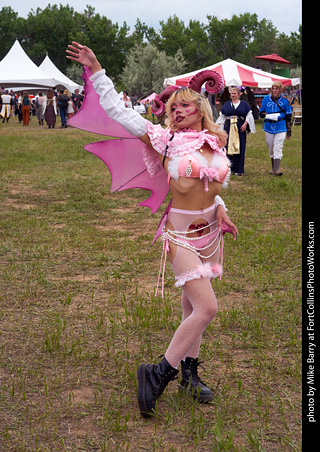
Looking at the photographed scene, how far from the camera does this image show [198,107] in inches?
148

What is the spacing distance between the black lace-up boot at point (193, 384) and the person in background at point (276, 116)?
965 cm

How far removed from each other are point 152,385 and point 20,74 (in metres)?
41.2

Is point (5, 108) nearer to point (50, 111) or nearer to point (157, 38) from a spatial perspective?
point (50, 111)

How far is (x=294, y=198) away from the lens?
1093 cm

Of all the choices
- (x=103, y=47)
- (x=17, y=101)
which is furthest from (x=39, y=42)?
(x=17, y=101)

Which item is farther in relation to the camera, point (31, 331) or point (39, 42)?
point (39, 42)

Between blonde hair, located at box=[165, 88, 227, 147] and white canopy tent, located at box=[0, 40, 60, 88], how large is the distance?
39.1 m

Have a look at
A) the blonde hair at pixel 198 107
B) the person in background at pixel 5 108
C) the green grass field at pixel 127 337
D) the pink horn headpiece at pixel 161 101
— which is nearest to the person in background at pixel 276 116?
the green grass field at pixel 127 337

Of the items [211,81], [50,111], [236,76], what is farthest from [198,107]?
[50,111]

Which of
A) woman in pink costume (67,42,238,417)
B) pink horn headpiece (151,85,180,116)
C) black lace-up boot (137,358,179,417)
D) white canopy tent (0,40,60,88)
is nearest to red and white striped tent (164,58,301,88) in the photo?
white canopy tent (0,40,60,88)
